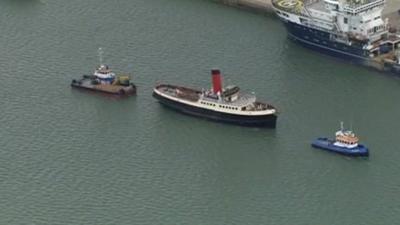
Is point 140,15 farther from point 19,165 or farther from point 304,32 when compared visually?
point 19,165

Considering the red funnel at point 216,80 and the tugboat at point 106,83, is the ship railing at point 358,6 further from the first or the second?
the tugboat at point 106,83

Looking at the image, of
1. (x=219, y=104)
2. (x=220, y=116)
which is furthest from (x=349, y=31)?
(x=220, y=116)

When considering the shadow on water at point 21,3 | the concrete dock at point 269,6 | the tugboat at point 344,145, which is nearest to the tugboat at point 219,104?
the tugboat at point 344,145

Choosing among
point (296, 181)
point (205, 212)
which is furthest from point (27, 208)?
point (296, 181)

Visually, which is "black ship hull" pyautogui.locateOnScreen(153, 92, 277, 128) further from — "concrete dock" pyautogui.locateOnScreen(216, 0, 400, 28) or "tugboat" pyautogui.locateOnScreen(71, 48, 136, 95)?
"concrete dock" pyautogui.locateOnScreen(216, 0, 400, 28)

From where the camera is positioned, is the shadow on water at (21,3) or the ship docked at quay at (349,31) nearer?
the ship docked at quay at (349,31)

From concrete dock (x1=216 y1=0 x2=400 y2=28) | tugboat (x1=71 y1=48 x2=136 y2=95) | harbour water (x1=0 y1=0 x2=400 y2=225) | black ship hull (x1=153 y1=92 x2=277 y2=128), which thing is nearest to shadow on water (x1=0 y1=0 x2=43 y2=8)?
harbour water (x1=0 y1=0 x2=400 y2=225)
